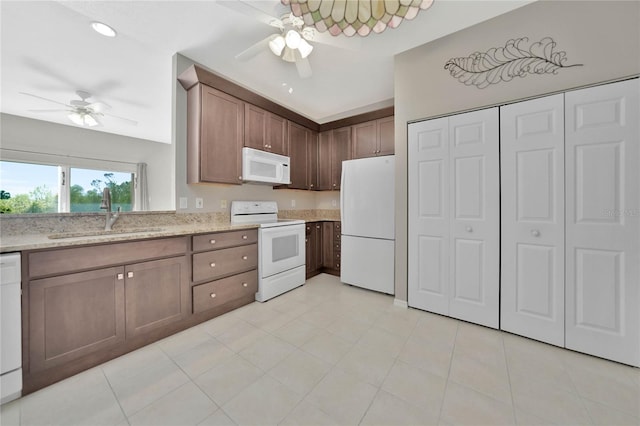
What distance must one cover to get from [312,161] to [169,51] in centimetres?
224

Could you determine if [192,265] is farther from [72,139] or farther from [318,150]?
[72,139]

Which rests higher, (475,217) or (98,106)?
(98,106)

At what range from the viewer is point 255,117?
2979mm

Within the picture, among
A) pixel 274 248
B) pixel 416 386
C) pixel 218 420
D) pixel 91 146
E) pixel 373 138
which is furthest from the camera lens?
pixel 91 146

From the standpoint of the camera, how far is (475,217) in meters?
2.16


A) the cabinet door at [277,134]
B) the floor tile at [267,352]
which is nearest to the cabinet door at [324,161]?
the cabinet door at [277,134]

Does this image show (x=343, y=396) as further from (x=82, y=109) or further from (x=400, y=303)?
(x=82, y=109)

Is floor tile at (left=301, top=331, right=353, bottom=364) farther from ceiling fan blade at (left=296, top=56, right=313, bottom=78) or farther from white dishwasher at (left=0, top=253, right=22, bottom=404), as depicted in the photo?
ceiling fan blade at (left=296, top=56, right=313, bottom=78)

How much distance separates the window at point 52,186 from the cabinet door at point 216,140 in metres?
2.07

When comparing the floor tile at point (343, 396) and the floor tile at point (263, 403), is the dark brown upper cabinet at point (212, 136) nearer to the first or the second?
the floor tile at point (263, 403)

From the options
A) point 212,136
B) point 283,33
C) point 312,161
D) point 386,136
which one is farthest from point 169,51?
point 386,136

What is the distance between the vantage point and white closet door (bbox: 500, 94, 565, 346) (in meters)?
1.82

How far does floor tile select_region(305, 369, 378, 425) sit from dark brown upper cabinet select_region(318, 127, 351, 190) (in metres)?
2.81

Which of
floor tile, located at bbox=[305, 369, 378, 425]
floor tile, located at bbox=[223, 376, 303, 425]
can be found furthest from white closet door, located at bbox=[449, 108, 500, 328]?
floor tile, located at bbox=[223, 376, 303, 425]
